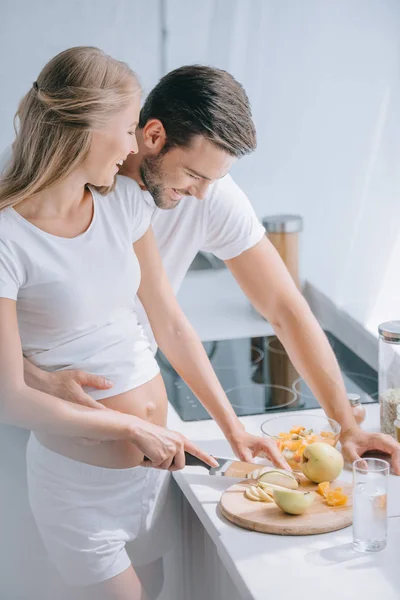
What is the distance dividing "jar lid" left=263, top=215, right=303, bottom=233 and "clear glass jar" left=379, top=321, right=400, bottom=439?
2.68ft

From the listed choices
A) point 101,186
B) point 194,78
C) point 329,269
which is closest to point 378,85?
point 329,269

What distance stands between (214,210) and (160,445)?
511mm

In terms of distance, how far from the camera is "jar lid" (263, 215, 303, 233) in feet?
8.27

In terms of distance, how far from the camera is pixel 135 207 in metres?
1.60

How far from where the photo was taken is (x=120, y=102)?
4.72 feet

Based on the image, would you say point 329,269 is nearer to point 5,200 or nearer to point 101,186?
point 101,186

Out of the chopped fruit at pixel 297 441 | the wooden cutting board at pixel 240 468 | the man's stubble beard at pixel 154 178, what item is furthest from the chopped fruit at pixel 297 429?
the man's stubble beard at pixel 154 178

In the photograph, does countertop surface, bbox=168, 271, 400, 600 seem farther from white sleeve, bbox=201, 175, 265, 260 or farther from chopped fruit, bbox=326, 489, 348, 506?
white sleeve, bbox=201, 175, 265, 260

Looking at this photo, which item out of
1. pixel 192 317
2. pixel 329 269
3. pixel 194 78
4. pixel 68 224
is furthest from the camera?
pixel 329 269

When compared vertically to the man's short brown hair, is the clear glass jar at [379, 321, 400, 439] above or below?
below

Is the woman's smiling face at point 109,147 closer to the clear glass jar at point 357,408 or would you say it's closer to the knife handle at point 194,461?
the knife handle at point 194,461

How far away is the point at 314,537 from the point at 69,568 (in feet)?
1.52

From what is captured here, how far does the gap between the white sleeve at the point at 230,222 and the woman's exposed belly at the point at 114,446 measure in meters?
0.35

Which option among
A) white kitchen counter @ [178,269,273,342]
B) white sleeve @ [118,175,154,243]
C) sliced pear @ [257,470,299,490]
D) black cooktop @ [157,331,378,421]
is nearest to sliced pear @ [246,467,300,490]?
sliced pear @ [257,470,299,490]
